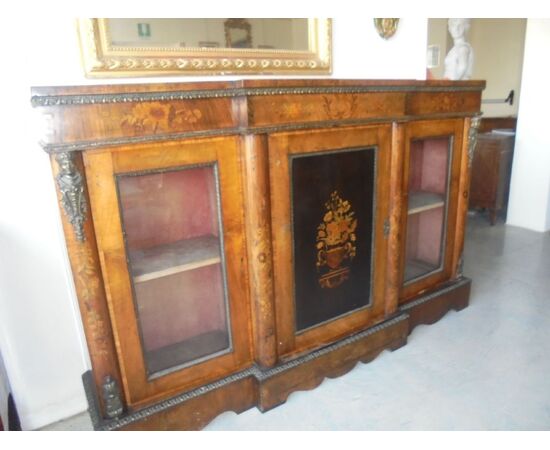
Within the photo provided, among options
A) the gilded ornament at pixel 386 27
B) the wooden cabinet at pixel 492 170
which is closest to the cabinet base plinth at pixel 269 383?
the gilded ornament at pixel 386 27

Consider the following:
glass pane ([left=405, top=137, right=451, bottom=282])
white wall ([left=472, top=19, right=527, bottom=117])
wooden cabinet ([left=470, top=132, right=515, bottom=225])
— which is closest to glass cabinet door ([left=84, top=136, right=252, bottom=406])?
glass pane ([left=405, top=137, right=451, bottom=282])

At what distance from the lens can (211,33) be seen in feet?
4.60

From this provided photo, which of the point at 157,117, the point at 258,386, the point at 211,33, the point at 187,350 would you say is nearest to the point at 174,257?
the point at 187,350

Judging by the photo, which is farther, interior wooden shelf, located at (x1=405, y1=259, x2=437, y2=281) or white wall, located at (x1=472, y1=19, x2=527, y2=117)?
white wall, located at (x1=472, y1=19, x2=527, y2=117)

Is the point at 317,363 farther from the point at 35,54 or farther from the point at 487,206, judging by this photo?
the point at 487,206

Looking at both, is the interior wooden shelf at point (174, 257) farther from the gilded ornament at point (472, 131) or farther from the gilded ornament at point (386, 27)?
the gilded ornament at point (472, 131)

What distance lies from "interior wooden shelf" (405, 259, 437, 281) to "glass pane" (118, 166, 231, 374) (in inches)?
38.8

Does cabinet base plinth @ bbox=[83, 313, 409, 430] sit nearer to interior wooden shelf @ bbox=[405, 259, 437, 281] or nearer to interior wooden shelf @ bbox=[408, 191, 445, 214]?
interior wooden shelf @ bbox=[405, 259, 437, 281]

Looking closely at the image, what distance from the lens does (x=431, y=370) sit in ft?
5.59

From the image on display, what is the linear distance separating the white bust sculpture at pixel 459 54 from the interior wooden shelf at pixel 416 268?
0.93m

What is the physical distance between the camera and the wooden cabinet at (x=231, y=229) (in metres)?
1.06

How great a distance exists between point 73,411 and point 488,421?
1514mm

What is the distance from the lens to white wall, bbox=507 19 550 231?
10.3ft

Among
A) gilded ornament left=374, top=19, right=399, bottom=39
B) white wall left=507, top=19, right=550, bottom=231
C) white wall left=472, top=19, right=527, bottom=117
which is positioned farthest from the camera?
white wall left=472, top=19, right=527, bottom=117
